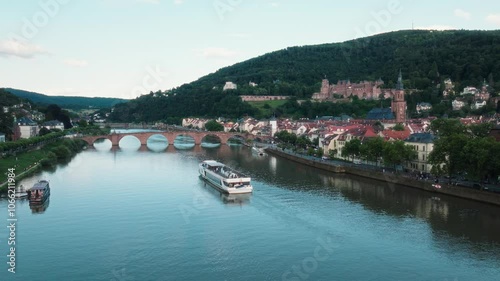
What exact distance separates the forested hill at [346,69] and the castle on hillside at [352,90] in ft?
7.72

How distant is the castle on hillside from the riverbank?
47332 mm

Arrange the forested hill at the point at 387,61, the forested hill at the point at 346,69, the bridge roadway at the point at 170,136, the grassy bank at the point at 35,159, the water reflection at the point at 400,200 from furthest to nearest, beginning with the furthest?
1. the forested hill at the point at 346,69
2. the forested hill at the point at 387,61
3. the bridge roadway at the point at 170,136
4. the grassy bank at the point at 35,159
5. the water reflection at the point at 400,200

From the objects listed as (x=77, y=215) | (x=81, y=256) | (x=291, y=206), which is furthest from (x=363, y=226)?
(x=77, y=215)

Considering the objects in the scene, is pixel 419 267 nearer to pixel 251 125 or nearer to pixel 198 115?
pixel 251 125

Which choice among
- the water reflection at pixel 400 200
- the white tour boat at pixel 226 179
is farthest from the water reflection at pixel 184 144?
the white tour boat at pixel 226 179

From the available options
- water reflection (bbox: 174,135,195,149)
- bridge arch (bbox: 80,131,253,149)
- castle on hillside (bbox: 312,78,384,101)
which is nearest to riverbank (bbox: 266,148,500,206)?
water reflection (bbox: 174,135,195,149)

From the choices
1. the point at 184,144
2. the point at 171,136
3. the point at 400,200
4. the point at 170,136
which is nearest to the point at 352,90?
the point at 184,144

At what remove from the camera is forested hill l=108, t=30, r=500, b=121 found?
84.3 metres

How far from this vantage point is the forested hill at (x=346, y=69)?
84.3 metres

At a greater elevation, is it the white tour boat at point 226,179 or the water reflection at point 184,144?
the white tour boat at point 226,179

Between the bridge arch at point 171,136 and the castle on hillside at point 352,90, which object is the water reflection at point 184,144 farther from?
the castle on hillside at point 352,90

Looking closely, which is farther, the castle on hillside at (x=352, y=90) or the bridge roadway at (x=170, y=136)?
the castle on hillside at (x=352, y=90)

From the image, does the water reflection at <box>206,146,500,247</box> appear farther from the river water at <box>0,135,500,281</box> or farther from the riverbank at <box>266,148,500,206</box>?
the riverbank at <box>266,148,500,206</box>

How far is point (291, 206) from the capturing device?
23656 millimetres
